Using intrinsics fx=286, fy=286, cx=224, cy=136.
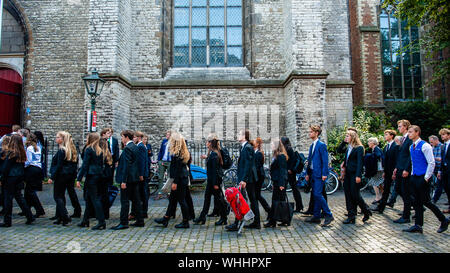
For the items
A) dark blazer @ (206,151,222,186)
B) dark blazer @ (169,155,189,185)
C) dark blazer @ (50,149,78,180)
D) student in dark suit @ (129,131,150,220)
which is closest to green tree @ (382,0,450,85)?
dark blazer @ (206,151,222,186)

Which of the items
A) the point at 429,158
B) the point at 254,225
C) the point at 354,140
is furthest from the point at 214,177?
the point at 429,158

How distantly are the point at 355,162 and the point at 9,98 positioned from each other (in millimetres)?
14402

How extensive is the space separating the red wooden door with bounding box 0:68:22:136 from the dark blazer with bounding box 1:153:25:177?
9.11m

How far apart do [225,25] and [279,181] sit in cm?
973

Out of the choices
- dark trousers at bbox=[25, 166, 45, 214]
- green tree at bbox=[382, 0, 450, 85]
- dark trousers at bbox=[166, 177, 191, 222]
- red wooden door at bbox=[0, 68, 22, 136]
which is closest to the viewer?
dark trousers at bbox=[166, 177, 191, 222]

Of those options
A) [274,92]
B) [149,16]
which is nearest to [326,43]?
[274,92]

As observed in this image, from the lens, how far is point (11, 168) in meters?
5.45

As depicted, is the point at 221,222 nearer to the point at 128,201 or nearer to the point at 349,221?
the point at 128,201

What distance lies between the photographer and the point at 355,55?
1519 cm

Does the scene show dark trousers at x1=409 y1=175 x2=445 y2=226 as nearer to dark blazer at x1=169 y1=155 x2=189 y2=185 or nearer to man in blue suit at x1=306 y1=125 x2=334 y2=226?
man in blue suit at x1=306 y1=125 x2=334 y2=226

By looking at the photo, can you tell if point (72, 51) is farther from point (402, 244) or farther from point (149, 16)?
point (402, 244)

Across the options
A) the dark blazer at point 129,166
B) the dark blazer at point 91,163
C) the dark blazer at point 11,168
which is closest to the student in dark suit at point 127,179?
the dark blazer at point 129,166

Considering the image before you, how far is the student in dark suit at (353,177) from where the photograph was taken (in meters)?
5.39

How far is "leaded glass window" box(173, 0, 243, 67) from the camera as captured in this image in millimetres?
12961
